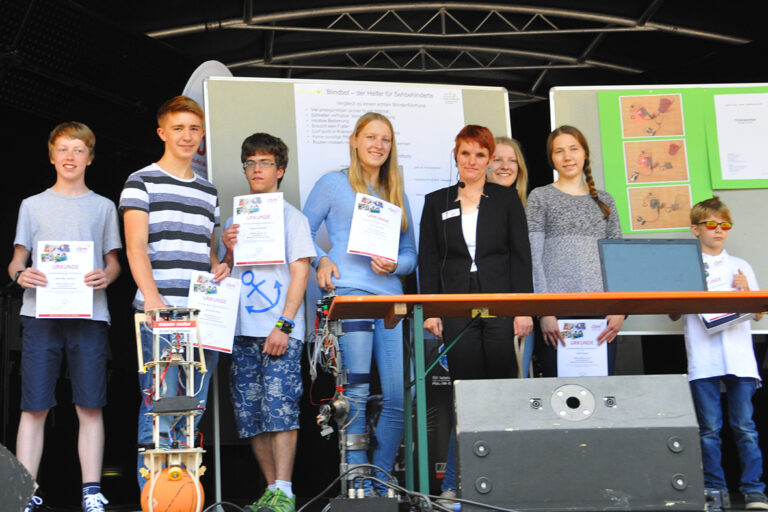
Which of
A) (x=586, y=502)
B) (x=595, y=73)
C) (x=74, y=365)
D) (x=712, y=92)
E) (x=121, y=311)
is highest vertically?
(x=595, y=73)

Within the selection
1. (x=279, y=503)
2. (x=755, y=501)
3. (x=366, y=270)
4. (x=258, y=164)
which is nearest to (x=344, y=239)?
(x=366, y=270)

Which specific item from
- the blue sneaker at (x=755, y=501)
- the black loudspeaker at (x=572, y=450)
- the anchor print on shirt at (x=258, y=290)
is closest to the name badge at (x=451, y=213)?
the anchor print on shirt at (x=258, y=290)

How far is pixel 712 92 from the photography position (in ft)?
15.3

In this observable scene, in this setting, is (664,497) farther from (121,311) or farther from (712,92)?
(121,311)

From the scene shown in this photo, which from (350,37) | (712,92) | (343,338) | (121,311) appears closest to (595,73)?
(350,37)

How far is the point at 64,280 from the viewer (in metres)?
3.53

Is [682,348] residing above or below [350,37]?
below

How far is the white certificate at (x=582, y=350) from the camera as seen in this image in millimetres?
3955

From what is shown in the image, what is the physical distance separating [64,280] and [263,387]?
87cm

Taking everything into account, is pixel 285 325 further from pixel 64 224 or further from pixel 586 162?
pixel 586 162

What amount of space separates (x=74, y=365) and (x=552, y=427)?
192 cm

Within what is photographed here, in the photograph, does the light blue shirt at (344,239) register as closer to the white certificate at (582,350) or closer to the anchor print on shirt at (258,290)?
the anchor print on shirt at (258,290)

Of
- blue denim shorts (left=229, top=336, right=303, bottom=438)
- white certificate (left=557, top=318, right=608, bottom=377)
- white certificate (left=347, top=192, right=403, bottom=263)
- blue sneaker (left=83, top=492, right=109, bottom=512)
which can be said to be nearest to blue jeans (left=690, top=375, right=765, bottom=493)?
white certificate (left=557, top=318, right=608, bottom=377)

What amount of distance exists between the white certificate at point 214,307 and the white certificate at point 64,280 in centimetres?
41
